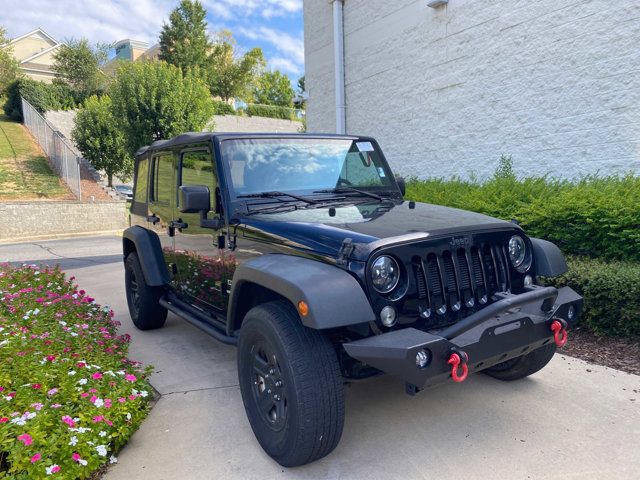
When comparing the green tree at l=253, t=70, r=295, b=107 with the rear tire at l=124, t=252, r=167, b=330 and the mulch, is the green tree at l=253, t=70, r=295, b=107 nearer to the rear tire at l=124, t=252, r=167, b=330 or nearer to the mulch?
the rear tire at l=124, t=252, r=167, b=330

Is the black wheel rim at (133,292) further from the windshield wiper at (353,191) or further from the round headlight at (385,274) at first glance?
the round headlight at (385,274)

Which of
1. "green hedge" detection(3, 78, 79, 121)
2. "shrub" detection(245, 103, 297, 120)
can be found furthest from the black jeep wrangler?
"shrub" detection(245, 103, 297, 120)

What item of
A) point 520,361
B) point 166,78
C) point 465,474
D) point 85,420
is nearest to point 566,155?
point 520,361

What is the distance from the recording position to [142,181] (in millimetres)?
5523

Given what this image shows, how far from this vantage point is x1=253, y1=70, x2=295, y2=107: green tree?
54500 mm

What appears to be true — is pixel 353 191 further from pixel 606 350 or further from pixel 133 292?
pixel 133 292

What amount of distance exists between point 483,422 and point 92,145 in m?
21.8

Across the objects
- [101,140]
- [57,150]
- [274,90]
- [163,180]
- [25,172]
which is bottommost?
[163,180]

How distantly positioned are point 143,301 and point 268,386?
2.73m

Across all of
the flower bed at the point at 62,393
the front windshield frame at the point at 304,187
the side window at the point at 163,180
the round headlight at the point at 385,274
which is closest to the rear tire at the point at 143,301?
the flower bed at the point at 62,393

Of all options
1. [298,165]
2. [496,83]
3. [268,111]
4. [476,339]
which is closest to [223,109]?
[268,111]

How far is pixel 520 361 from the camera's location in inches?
139

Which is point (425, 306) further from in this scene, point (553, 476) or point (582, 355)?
point (582, 355)

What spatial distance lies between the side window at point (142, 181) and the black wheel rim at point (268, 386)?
3100 millimetres
